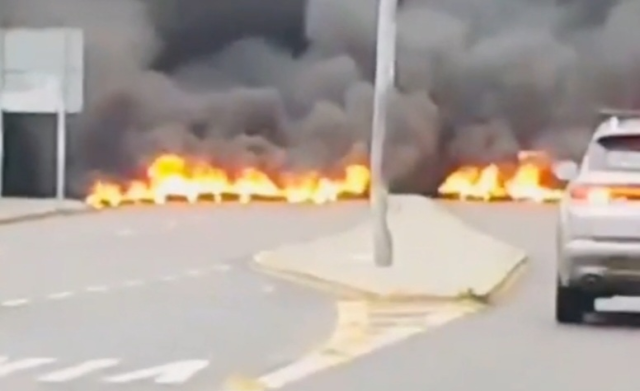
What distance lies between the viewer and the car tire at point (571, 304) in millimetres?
17766

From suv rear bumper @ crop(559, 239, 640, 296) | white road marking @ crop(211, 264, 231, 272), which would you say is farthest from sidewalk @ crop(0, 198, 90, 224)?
suv rear bumper @ crop(559, 239, 640, 296)

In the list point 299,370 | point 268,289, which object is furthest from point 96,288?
point 299,370

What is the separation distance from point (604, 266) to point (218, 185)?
30443 mm

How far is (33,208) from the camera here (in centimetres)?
4141

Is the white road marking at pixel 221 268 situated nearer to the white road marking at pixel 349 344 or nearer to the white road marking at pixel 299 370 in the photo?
the white road marking at pixel 349 344

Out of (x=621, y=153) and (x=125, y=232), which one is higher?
(x=621, y=153)

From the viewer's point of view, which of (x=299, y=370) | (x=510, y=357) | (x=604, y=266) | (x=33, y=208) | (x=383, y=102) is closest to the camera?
(x=299, y=370)

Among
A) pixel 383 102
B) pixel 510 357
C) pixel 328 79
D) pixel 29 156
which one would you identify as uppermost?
pixel 328 79

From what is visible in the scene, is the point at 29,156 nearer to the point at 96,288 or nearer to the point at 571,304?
the point at 96,288

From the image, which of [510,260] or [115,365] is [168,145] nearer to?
[510,260]

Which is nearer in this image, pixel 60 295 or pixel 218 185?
pixel 60 295

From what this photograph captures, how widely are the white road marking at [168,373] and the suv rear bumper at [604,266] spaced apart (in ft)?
13.9

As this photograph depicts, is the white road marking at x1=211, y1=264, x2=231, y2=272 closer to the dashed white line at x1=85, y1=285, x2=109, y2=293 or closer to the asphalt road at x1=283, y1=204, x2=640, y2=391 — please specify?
the dashed white line at x1=85, y1=285, x2=109, y2=293

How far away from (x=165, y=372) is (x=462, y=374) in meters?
2.26
